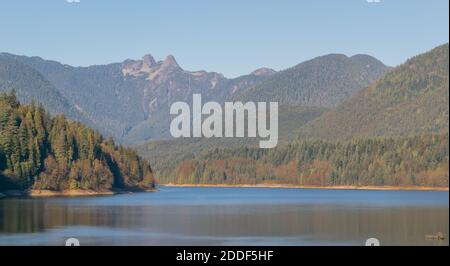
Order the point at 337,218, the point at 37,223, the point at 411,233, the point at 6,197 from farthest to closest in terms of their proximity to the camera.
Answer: the point at 6,197, the point at 337,218, the point at 37,223, the point at 411,233

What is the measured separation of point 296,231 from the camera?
10769 cm

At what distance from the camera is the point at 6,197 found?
630 ft

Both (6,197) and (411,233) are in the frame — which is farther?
(6,197)
